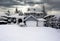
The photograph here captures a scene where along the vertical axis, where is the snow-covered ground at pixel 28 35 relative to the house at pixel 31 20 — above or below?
below

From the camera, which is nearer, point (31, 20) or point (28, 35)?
point (28, 35)

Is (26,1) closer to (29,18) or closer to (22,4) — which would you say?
(22,4)

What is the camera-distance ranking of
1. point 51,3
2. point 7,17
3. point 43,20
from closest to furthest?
point 51,3 → point 7,17 → point 43,20

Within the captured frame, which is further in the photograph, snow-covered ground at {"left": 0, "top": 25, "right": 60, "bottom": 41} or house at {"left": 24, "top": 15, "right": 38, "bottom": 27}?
house at {"left": 24, "top": 15, "right": 38, "bottom": 27}

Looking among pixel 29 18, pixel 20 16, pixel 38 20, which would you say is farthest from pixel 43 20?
pixel 20 16

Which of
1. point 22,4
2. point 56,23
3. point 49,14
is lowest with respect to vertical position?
point 56,23

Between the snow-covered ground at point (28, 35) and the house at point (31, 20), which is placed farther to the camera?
the house at point (31, 20)

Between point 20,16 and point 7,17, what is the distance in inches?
27.0

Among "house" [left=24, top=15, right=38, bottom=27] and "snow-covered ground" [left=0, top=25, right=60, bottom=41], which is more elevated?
"house" [left=24, top=15, right=38, bottom=27]

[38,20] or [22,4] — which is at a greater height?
[22,4]

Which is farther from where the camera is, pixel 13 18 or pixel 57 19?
pixel 13 18

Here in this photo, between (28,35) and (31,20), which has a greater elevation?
(31,20)

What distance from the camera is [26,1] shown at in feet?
13.5

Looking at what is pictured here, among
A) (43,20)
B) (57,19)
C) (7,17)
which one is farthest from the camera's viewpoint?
(43,20)
